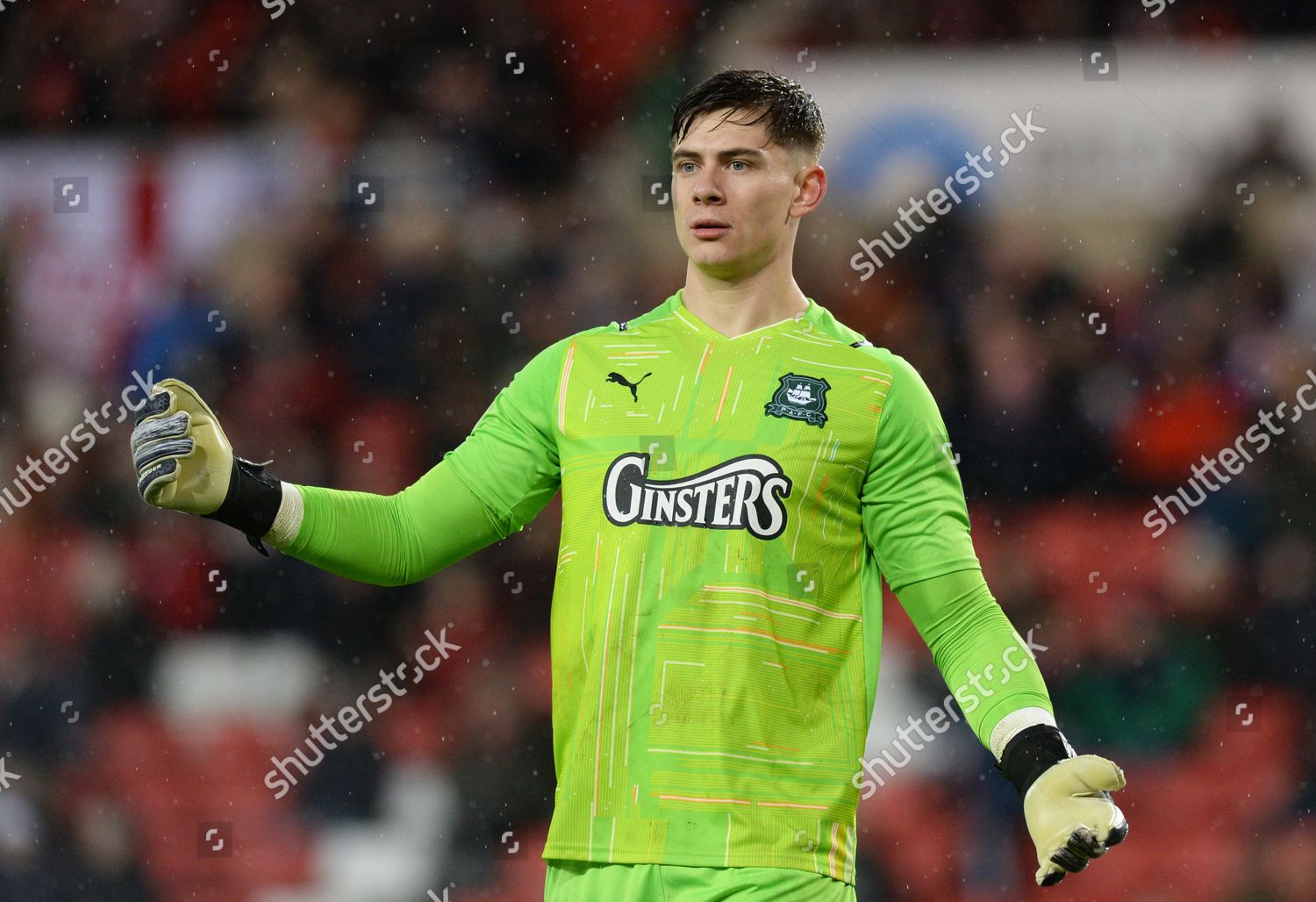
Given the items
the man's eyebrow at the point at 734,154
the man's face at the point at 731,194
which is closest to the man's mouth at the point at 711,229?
the man's face at the point at 731,194

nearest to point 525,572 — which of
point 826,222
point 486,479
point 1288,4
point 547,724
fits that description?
point 547,724

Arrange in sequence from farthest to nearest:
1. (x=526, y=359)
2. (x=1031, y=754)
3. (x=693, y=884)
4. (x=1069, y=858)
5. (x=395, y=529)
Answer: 1. (x=526, y=359)
2. (x=395, y=529)
3. (x=693, y=884)
4. (x=1031, y=754)
5. (x=1069, y=858)

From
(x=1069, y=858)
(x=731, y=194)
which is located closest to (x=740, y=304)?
(x=731, y=194)

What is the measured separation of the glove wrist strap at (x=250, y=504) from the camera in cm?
230

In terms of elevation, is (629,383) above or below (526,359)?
below

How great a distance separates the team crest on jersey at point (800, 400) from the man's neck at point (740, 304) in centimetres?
13

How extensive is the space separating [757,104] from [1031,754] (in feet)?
3.51

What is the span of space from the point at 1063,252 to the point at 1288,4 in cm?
100

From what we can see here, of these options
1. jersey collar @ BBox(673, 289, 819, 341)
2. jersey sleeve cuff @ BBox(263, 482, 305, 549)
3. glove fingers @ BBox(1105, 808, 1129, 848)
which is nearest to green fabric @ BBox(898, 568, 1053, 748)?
glove fingers @ BBox(1105, 808, 1129, 848)

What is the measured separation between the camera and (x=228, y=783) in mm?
4641

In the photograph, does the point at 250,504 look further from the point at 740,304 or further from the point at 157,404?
the point at 740,304

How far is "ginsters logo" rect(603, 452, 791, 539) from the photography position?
234 centimetres

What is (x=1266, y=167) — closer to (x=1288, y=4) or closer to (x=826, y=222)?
(x=1288, y=4)

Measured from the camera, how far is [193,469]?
226 cm
